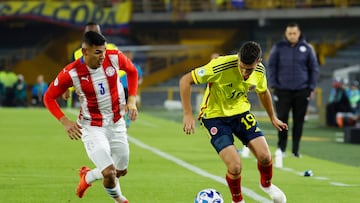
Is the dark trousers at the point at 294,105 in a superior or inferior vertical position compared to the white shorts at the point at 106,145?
inferior

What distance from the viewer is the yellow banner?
53688mm

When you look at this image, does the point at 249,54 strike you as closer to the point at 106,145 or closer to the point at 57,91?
the point at 106,145

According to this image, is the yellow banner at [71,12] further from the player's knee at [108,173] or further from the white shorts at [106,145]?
the player's knee at [108,173]

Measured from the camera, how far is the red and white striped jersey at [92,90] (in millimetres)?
10273

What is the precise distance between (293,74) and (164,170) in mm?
3717

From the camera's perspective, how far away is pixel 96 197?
11.4 m

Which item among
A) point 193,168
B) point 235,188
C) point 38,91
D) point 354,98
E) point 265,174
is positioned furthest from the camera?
point 38,91

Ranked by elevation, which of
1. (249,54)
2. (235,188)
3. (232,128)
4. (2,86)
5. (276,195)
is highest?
(249,54)

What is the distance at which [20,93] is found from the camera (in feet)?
162

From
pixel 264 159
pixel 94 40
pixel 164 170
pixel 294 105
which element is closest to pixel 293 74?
pixel 294 105

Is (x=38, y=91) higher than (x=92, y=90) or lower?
A: lower

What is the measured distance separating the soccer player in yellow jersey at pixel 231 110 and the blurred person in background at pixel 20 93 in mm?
38851

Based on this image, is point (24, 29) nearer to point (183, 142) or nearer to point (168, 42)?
point (168, 42)

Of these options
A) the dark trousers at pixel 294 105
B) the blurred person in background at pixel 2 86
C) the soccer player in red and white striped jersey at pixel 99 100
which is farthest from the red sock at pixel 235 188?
the blurred person in background at pixel 2 86
